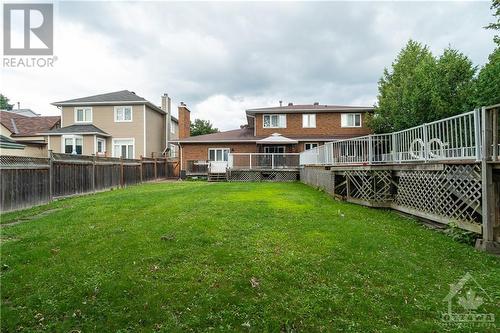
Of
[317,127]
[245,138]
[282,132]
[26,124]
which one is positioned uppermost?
[26,124]

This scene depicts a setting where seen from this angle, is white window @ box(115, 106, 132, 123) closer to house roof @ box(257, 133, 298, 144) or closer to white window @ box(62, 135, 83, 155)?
white window @ box(62, 135, 83, 155)

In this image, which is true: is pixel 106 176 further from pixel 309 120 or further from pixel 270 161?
pixel 309 120

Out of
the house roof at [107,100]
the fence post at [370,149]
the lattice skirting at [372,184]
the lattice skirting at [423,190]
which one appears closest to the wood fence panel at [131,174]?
the house roof at [107,100]

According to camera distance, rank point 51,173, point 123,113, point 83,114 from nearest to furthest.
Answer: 1. point 51,173
2. point 123,113
3. point 83,114

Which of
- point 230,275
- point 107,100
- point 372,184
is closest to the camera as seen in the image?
point 230,275

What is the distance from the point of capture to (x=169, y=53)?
59.3ft

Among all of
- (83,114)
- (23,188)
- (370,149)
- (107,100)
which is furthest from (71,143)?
(370,149)

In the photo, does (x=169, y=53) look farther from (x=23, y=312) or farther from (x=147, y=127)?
(x=23, y=312)

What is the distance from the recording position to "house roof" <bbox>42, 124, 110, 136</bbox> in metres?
24.9

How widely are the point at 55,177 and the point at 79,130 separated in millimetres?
16022

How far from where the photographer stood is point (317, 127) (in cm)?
2608

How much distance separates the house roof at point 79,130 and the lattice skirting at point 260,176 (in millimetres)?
12824

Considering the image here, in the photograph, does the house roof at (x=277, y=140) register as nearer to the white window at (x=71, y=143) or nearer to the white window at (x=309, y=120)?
the white window at (x=309, y=120)

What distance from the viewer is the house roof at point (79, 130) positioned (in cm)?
2491
